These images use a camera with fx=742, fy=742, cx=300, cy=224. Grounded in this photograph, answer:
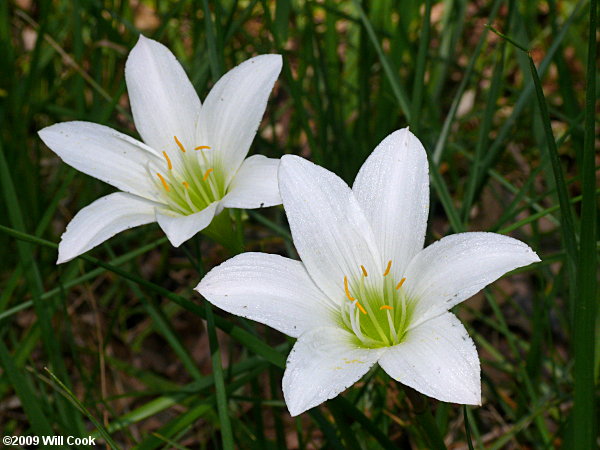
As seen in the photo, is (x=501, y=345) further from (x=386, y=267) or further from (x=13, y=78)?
(x=13, y=78)

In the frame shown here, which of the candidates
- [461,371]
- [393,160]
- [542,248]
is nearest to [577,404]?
[461,371]

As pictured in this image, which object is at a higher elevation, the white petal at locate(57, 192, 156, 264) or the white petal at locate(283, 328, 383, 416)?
the white petal at locate(57, 192, 156, 264)

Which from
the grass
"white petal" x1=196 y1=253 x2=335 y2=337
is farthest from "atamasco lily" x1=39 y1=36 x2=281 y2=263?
"white petal" x1=196 y1=253 x2=335 y2=337

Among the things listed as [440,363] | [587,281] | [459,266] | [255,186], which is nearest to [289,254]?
[255,186]

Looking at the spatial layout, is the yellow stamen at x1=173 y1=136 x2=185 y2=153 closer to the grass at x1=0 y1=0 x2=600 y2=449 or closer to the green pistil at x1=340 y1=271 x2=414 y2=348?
the grass at x1=0 y1=0 x2=600 y2=449

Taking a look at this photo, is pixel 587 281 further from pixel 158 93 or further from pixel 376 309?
pixel 158 93
